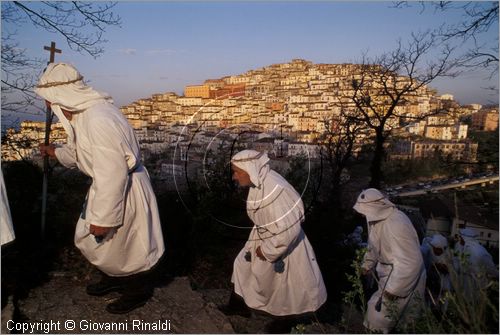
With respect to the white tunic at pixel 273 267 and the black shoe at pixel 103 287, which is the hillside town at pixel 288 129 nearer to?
the white tunic at pixel 273 267

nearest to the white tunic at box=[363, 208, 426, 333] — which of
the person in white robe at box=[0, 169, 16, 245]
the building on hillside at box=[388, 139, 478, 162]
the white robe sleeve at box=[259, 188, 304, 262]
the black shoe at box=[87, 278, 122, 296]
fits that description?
the white robe sleeve at box=[259, 188, 304, 262]

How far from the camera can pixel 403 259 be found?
366 cm

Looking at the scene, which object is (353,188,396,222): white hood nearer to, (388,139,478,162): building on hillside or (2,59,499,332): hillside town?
(2,59,499,332): hillside town

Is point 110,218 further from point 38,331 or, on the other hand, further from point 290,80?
point 290,80

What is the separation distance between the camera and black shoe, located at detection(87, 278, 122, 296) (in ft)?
11.4

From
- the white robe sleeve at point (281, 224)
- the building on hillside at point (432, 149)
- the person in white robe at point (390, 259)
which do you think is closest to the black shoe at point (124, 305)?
the white robe sleeve at point (281, 224)

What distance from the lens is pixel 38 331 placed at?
3025 millimetres

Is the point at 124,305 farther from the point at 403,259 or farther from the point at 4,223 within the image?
the point at 403,259

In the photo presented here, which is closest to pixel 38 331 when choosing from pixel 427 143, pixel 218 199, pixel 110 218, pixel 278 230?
pixel 110 218

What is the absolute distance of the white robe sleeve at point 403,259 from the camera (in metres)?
3.63

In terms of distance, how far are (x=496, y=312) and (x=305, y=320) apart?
1.91m

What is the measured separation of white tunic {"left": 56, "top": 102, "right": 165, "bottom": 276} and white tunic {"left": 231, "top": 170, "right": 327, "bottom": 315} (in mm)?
877

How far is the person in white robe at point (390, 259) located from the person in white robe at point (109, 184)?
7.28 feet

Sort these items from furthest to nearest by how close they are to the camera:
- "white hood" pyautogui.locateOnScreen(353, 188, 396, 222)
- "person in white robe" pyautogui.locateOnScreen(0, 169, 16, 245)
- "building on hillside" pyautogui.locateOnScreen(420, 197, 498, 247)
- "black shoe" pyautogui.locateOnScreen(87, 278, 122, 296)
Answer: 1. "building on hillside" pyautogui.locateOnScreen(420, 197, 498, 247)
2. "white hood" pyautogui.locateOnScreen(353, 188, 396, 222)
3. "black shoe" pyautogui.locateOnScreen(87, 278, 122, 296)
4. "person in white robe" pyautogui.locateOnScreen(0, 169, 16, 245)
